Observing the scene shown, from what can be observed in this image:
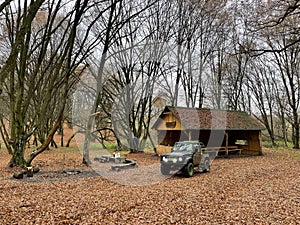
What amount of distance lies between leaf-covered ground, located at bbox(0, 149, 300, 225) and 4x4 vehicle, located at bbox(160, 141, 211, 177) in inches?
26.5

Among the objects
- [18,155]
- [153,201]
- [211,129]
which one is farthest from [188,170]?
[18,155]

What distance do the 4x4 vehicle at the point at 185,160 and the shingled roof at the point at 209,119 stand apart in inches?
183

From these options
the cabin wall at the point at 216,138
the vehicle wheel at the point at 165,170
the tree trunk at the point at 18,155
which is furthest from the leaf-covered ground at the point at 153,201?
the cabin wall at the point at 216,138

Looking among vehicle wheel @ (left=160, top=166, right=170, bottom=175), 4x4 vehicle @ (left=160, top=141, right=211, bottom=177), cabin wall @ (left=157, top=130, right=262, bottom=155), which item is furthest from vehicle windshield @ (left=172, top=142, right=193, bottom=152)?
cabin wall @ (left=157, top=130, right=262, bottom=155)

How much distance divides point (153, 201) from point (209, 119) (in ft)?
42.4

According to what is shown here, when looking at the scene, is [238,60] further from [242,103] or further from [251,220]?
[251,220]

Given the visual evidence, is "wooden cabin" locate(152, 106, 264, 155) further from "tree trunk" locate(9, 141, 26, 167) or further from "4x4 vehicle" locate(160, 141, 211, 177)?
"tree trunk" locate(9, 141, 26, 167)

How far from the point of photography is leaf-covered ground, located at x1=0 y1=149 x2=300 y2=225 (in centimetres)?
561

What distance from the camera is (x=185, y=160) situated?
10.9 meters

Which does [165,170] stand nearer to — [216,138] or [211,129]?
[211,129]

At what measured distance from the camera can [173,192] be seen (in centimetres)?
798

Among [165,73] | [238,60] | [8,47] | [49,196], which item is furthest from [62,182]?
[238,60]

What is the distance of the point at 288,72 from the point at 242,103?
32.7 ft

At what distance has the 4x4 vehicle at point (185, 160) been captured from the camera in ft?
35.7
